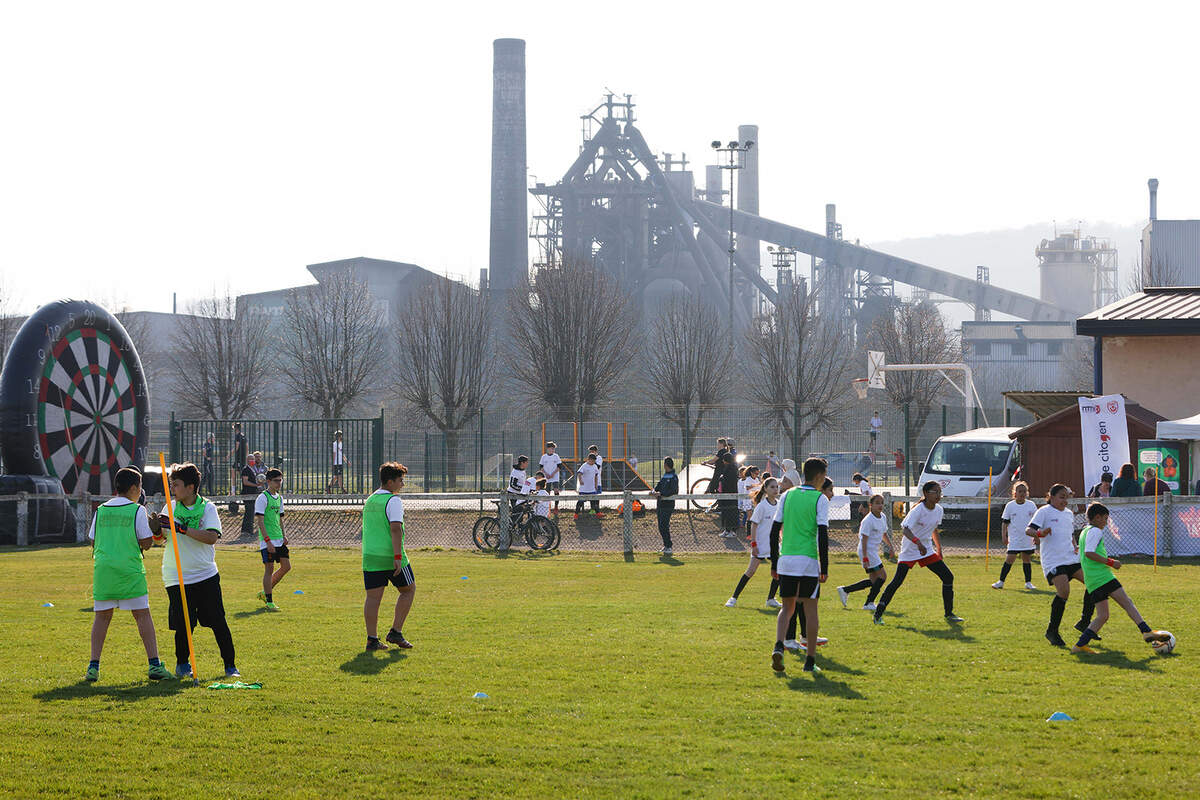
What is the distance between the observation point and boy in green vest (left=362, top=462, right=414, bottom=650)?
11.2 metres

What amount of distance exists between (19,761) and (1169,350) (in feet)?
90.3

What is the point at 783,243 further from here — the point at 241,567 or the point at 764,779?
the point at 764,779

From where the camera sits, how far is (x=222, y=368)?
51188 millimetres

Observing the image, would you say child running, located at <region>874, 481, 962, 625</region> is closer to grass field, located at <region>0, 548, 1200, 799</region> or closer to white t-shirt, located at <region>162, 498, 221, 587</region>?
grass field, located at <region>0, 548, 1200, 799</region>

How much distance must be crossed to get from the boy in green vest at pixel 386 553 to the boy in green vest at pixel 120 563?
2.11 metres

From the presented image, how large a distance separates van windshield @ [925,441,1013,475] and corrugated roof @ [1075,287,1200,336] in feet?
Answer: 11.5

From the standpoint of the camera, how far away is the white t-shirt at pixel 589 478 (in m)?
28.7

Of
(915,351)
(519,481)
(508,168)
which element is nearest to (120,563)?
(519,481)

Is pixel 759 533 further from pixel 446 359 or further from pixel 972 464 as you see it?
pixel 446 359

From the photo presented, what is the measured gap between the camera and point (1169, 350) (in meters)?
28.6

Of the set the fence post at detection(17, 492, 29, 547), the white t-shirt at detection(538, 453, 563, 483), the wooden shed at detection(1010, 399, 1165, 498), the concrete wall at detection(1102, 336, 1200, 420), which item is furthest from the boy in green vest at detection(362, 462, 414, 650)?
the concrete wall at detection(1102, 336, 1200, 420)


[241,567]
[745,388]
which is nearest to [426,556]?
[241,567]

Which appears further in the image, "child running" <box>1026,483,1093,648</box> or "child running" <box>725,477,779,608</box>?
"child running" <box>725,477,779,608</box>

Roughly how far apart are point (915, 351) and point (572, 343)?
20.0 metres
